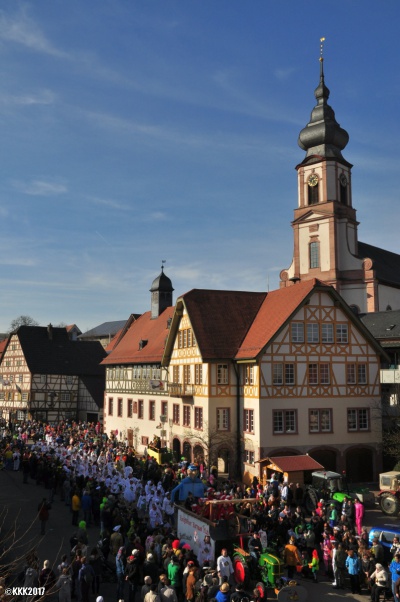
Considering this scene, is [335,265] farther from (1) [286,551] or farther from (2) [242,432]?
(1) [286,551]

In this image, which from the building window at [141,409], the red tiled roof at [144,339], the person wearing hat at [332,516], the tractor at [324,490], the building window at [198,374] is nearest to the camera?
the person wearing hat at [332,516]

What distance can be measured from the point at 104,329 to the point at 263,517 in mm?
A: 114527

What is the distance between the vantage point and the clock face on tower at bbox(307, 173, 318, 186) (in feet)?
195

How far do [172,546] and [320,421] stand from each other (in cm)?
1791

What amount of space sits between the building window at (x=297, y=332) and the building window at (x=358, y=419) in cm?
486

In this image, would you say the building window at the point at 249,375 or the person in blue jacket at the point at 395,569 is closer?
the person in blue jacket at the point at 395,569

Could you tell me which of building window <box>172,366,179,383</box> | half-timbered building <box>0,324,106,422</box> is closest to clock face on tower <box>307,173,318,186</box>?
building window <box>172,366,179,383</box>

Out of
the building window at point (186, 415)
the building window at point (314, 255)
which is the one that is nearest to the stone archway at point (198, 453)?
the building window at point (186, 415)

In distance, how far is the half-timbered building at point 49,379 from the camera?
6284cm

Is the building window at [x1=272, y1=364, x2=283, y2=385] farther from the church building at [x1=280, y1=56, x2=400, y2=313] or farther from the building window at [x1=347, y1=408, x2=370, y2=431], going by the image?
the church building at [x1=280, y1=56, x2=400, y2=313]

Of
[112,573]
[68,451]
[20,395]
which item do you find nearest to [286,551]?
[112,573]

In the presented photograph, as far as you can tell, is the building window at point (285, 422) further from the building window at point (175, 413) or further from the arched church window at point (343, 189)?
the arched church window at point (343, 189)

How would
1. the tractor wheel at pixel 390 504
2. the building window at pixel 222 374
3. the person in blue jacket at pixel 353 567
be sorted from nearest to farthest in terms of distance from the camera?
the person in blue jacket at pixel 353 567, the tractor wheel at pixel 390 504, the building window at pixel 222 374

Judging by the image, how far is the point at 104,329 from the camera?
435ft
